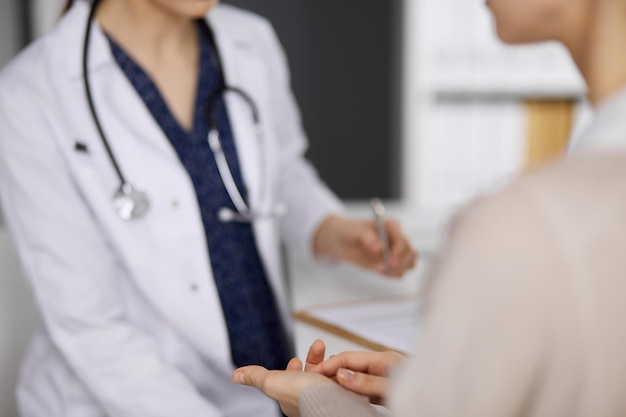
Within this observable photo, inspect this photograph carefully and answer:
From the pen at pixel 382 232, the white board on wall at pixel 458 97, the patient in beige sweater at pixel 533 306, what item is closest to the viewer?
the patient in beige sweater at pixel 533 306

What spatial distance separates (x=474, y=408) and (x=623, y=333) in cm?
10

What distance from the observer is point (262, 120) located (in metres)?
Result: 1.24

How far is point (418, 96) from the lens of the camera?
223 cm

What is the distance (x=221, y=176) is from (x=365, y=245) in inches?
10.4

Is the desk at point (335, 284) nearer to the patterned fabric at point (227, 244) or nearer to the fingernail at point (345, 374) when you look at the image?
the patterned fabric at point (227, 244)

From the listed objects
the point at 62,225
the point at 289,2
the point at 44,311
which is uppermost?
the point at 289,2

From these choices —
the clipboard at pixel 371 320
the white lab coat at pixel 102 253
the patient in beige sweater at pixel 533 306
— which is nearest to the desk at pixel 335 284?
the clipboard at pixel 371 320

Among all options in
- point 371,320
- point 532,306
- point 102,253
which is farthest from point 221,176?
point 532,306

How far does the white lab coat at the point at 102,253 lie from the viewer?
1.00 m

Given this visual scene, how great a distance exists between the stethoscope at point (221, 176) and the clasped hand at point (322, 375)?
1.43 feet

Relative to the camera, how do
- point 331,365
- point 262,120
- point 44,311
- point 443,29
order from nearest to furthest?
point 331,365 → point 44,311 → point 262,120 → point 443,29

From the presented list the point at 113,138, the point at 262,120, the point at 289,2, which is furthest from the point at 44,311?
the point at 289,2

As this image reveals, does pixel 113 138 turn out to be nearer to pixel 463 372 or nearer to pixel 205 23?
pixel 205 23

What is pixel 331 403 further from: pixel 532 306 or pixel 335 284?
pixel 335 284
